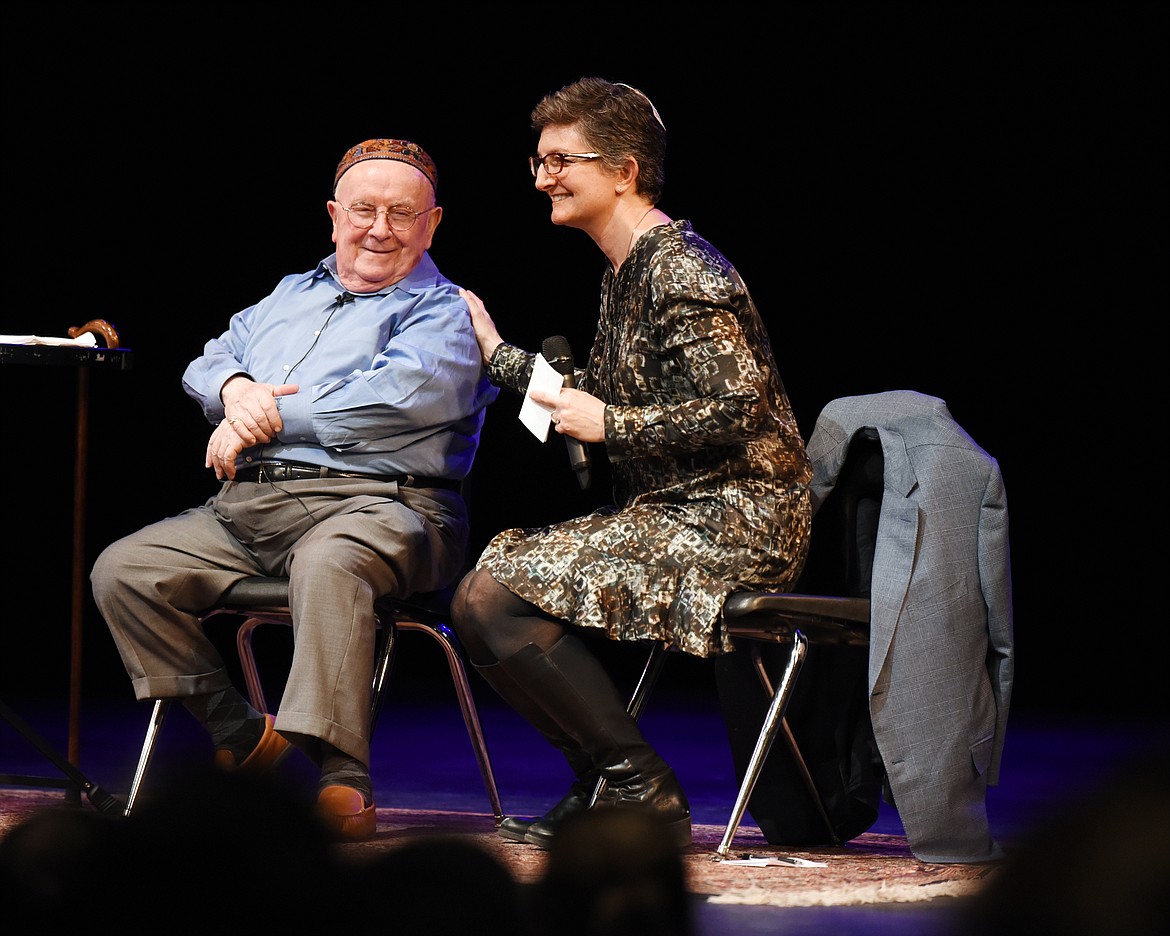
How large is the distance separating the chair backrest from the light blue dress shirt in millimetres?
688

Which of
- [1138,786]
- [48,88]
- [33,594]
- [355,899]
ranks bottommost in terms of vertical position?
[33,594]

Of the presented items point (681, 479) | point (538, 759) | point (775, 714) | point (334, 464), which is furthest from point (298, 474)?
point (538, 759)

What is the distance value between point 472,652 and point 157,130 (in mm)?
3229

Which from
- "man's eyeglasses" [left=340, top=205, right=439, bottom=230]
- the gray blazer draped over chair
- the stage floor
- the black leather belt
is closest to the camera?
the stage floor

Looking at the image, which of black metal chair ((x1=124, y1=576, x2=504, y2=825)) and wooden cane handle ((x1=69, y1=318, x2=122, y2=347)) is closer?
black metal chair ((x1=124, y1=576, x2=504, y2=825))

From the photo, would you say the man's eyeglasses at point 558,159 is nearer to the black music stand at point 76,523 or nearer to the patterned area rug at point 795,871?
the black music stand at point 76,523

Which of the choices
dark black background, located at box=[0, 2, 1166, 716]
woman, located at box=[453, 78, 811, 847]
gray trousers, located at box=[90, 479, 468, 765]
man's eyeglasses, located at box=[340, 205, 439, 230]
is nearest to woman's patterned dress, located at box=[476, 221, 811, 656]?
woman, located at box=[453, 78, 811, 847]

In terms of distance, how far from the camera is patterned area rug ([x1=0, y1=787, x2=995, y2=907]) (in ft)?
6.37

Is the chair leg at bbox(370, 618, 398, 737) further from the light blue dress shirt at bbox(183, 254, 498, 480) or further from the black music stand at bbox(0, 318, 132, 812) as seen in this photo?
the black music stand at bbox(0, 318, 132, 812)

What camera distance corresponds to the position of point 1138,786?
708 mm

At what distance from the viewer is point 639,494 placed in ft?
8.14

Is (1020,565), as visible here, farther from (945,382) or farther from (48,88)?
(48,88)

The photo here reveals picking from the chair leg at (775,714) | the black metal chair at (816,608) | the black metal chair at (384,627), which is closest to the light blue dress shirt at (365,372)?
the black metal chair at (384,627)

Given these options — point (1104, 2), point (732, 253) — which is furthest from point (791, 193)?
point (1104, 2)
